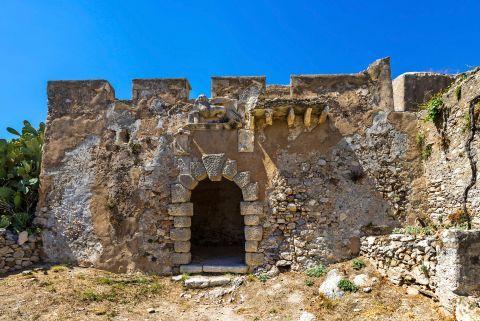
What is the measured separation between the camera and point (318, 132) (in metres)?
8.00

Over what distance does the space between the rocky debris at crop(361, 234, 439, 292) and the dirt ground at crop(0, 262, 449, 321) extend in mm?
213

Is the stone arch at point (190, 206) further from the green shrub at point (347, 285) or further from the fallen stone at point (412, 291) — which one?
the fallen stone at point (412, 291)

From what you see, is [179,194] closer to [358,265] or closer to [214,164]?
[214,164]

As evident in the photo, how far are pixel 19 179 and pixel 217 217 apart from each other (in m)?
5.74

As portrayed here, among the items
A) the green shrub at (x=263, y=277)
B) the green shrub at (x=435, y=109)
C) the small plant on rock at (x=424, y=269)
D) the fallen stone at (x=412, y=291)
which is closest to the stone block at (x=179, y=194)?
the green shrub at (x=263, y=277)

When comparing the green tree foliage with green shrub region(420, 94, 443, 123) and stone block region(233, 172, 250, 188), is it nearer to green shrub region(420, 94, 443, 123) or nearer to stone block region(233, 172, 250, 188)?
stone block region(233, 172, 250, 188)

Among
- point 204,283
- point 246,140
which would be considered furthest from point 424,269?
point 246,140

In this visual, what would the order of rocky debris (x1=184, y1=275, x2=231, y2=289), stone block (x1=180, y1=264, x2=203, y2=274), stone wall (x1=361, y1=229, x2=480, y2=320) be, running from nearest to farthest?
stone wall (x1=361, y1=229, x2=480, y2=320), rocky debris (x1=184, y1=275, x2=231, y2=289), stone block (x1=180, y1=264, x2=203, y2=274)

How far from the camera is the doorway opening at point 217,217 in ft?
37.2

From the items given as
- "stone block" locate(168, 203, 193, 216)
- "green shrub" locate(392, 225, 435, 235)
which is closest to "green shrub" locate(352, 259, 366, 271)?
"green shrub" locate(392, 225, 435, 235)

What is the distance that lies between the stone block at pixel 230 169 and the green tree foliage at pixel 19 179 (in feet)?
15.4

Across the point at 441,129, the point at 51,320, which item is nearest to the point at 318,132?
the point at 441,129

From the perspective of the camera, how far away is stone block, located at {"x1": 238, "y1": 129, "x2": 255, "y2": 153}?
8.06 m

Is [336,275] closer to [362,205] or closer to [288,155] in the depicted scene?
[362,205]
